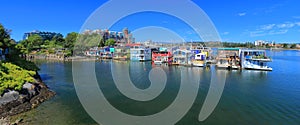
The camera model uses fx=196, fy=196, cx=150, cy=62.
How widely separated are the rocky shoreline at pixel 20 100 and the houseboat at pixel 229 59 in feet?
82.9

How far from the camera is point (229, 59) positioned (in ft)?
101

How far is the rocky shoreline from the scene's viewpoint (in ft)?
30.5

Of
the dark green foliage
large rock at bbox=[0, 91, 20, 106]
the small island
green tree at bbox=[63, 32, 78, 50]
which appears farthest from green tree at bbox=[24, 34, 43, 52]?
large rock at bbox=[0, 91, 20, 106]

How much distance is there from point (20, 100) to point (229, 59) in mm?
28148

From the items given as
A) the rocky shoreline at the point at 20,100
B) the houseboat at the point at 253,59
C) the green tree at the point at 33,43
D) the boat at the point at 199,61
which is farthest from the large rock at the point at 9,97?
the green tree at the point at 33,43

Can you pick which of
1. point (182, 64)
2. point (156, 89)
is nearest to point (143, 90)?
point (156, 89)

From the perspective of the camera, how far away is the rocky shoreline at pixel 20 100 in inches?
366

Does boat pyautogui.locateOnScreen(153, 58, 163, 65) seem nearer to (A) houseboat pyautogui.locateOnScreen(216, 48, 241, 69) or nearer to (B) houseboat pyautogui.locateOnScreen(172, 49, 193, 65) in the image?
(B) houseboat pyautogui.locateOnScreen(172, 49, 193, 65)

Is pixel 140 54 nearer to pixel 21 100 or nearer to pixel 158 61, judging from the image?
pixel 158 61

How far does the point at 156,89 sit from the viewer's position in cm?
1633

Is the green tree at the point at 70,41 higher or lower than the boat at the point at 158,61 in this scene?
higher

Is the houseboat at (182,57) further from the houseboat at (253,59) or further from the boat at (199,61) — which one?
the houseboat at (253,59)

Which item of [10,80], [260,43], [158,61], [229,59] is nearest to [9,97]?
[10,80]

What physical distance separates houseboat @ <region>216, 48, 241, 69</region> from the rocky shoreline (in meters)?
25.3
